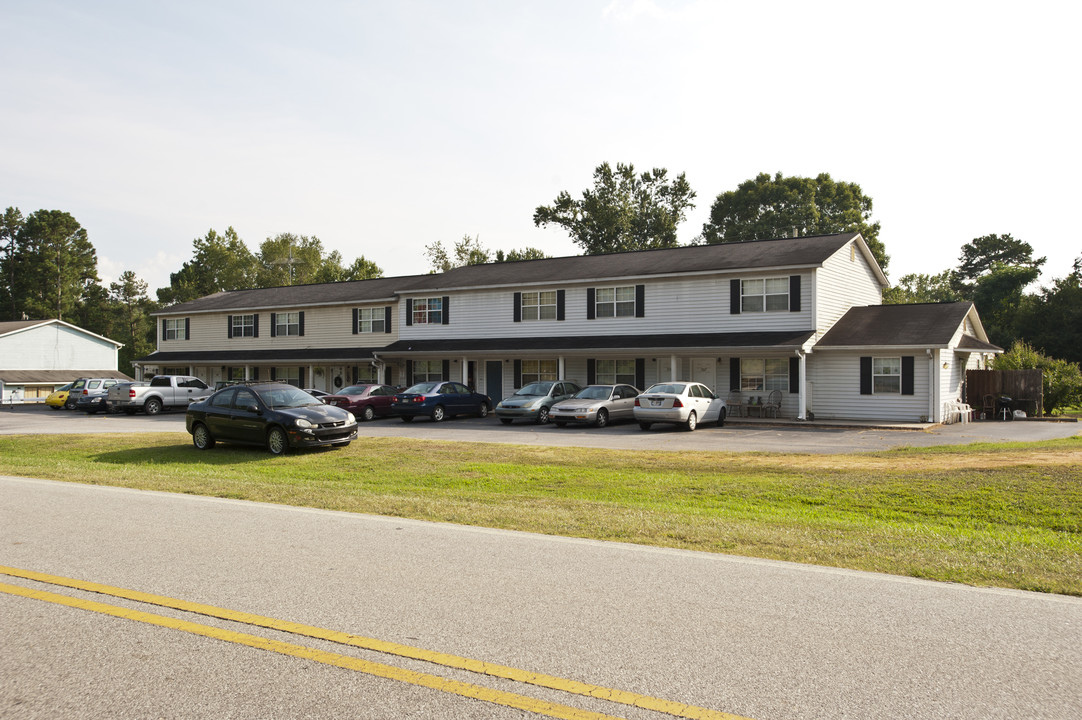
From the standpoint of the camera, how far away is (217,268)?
7888cm

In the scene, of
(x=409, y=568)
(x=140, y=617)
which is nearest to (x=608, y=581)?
(x=409, y=568)

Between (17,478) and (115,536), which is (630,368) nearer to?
(17,478)

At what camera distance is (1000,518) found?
921 cm

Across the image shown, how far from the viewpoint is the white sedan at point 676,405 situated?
22859 mm

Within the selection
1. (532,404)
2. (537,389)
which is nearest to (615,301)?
(537,389)

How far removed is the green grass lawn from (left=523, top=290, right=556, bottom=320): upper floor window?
14768 mm

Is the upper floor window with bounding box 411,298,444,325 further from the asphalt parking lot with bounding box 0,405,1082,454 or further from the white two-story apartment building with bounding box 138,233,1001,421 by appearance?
the asphalt parking lot with bounding box 0,405,1082,454

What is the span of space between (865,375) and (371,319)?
76.8ft

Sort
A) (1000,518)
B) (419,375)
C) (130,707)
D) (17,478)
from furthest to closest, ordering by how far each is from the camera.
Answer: (419,375)
(17,478)
(1000,518)
(130,707)

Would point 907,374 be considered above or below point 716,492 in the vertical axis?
above

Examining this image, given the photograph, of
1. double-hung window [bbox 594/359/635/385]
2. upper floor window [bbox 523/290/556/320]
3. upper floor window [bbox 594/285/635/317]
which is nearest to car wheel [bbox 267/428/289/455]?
double-hung window [bbox 594/359/635/385]

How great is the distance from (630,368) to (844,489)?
19342 mm

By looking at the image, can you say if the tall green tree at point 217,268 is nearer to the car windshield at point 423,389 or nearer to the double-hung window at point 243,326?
the double-hung window at point 243,326

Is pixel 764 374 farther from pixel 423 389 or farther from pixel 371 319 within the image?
pixel 371 319
